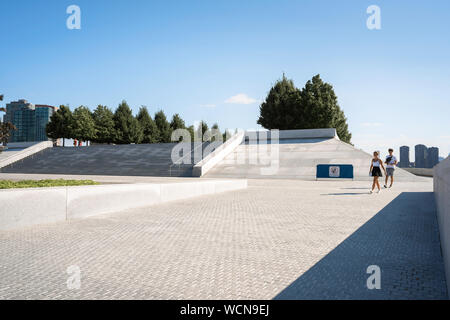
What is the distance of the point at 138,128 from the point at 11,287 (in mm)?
53467

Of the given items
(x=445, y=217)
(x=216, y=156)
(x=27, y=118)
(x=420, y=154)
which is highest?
(x=27, y=118)

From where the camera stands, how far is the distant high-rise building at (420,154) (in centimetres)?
8012

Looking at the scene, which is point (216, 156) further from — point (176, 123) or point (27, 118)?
point (27, 118)

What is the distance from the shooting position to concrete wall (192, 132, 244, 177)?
77.6ft

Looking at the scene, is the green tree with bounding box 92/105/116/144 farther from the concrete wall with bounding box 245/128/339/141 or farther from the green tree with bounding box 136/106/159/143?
the concrete wall with bounding box 245/128/339/141

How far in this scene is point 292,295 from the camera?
112 inches

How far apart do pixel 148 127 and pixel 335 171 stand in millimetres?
42624

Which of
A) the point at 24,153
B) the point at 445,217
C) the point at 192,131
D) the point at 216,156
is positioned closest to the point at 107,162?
the point at 216,156

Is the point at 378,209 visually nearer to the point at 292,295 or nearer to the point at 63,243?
the point at 292,295

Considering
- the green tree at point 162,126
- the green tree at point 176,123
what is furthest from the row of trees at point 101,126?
the green tree at point 176,123

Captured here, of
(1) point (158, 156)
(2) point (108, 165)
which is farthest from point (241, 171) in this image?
(2) point (108, 165)

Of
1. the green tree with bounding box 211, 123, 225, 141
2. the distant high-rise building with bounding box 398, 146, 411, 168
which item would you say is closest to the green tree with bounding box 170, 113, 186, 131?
the green tree with bounding box 211, 123, 225, 141

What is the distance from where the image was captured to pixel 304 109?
47.2 m

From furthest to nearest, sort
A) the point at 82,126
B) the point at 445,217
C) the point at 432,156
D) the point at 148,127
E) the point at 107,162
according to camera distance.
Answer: the point at 432,156 → the point at 148,127 → the point at 82,126 → the point at 107,162 → the point at 445,217
